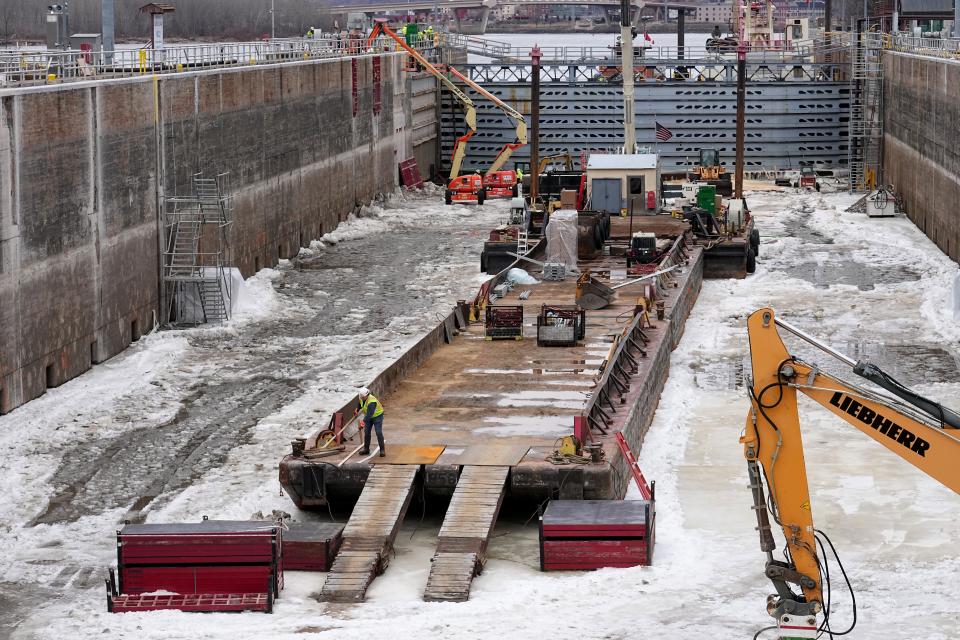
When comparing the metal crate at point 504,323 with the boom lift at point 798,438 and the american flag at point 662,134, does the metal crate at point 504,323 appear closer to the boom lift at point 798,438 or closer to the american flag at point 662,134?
the boom lift at point 798,438

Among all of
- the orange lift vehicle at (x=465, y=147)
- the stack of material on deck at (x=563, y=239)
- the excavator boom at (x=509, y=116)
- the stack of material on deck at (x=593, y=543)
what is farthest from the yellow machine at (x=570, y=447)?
the excavator boom at (x=509, y=116)

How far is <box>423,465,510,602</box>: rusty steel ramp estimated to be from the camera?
55.8ft

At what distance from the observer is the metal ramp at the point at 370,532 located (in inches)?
672

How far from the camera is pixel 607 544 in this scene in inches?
703

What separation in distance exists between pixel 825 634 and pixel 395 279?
26.1 metres

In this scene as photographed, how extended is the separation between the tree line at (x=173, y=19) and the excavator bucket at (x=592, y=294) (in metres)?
42.2

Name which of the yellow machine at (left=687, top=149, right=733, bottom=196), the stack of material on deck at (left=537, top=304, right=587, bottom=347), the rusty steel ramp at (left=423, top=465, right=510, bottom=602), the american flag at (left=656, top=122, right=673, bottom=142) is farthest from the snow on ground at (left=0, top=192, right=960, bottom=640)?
the american flag at (left=656, top=122, right=673, bottom=142)

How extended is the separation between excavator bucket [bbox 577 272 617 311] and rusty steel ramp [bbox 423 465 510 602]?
465 inches

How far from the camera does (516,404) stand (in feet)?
76.3

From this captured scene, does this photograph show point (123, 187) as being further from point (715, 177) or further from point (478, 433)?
point (715, 177)

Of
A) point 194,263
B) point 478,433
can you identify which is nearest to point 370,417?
point 478,433

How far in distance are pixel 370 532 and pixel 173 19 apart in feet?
216

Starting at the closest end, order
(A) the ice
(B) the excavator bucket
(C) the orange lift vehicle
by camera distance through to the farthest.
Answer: (B) the excavator bucket, (A) the ice, (C) the orange lift vehicle

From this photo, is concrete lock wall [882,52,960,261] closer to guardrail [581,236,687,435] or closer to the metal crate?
guardrail [581,236,687,435]
